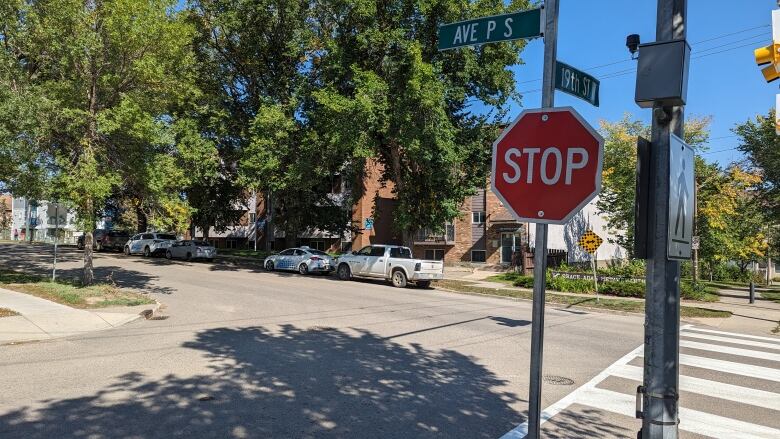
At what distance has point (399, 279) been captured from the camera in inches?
874

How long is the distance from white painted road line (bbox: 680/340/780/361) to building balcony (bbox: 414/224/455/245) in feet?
80.8

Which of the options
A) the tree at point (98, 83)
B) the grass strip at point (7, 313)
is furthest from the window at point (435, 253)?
the grass strip at point (7, 313)

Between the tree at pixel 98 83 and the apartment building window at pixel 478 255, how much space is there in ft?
74.5

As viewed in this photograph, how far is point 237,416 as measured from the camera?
5203 millimetres

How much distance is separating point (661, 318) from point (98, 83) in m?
15.2

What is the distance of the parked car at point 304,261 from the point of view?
2655cm

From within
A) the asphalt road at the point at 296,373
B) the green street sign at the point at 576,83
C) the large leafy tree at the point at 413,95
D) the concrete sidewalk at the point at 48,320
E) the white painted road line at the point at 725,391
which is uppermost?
the large leafy tree at the point at 413,95

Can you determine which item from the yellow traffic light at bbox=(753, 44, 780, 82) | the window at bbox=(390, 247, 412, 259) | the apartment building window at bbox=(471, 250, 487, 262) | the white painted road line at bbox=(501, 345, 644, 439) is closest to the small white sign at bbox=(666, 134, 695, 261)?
the white painted road line at bbox=(501, 345, 644, 439)

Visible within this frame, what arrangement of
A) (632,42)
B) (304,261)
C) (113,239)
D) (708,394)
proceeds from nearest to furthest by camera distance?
(632,42), (708,394), (304,261), (113,239)

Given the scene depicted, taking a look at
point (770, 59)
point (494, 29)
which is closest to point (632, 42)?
point (494, 29)

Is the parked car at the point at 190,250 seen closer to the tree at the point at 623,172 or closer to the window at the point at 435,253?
the window at the point at 435,253

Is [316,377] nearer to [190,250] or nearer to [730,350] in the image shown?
[730,350]

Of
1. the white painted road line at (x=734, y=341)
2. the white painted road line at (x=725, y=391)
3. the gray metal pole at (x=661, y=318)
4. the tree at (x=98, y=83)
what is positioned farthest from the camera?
the tree at (x=98, y=83)

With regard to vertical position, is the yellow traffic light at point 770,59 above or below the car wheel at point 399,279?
above
